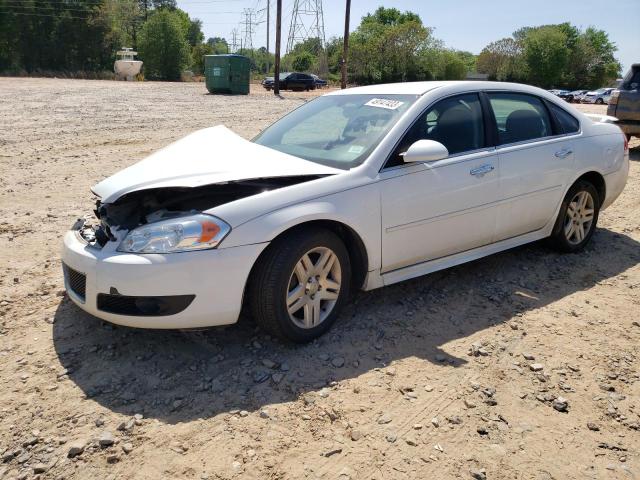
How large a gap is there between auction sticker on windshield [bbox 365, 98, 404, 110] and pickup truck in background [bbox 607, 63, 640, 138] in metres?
8.23

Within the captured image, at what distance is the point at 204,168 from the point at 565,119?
335 centimetres

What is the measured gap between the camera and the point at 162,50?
59.4 m

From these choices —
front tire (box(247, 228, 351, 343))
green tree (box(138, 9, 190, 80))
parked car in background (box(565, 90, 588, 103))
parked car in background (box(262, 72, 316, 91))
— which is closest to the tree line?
green tree (box(138, 9, 190, 80))

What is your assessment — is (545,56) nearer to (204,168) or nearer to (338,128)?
(338,128)

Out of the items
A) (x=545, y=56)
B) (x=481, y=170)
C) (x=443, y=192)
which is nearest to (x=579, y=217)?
(x=481, y=170)

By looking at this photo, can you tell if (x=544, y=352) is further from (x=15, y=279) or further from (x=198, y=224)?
(x=15, y=279)

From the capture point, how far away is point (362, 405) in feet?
9.43

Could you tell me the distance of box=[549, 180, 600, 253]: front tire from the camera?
4926 mm

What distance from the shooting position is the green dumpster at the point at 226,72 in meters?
28.8

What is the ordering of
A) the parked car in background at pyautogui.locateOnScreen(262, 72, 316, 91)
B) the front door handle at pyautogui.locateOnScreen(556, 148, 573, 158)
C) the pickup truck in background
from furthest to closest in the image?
the parked car in background at pyautogui.locateOnScreen(262, 72, 316, 91) < the pickup truck in background < the front door handle at pyautogui.locateOnScreen(556, 148, 573, 158)

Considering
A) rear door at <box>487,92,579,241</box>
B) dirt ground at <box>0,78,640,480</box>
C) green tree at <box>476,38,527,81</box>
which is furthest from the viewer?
green tree at <box>476,38,527,81</box>

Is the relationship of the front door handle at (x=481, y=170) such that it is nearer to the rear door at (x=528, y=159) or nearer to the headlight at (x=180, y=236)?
the rear door at (x=528, y=159)

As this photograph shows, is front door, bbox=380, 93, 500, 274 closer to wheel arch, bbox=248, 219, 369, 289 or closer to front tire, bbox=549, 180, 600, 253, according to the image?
wheel arch, bbox=248, 219, 369, 289

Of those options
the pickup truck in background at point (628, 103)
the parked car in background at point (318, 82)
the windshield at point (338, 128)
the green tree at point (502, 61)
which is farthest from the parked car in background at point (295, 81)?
the green tree at point (502, 61)
